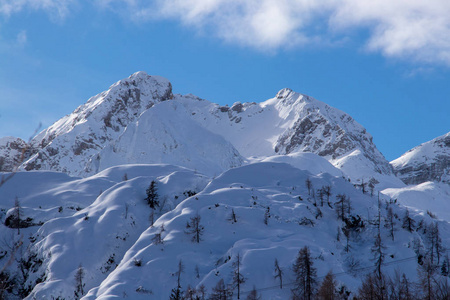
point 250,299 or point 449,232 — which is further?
point 449,232

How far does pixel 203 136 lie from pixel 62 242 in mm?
84192

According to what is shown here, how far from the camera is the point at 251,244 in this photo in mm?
58156

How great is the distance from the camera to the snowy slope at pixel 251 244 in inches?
2048

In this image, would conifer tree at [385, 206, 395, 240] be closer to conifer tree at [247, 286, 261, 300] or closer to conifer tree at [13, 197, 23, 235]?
conifer tree at [247, 286, 261, 300]

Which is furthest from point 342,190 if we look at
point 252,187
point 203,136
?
point 203,136

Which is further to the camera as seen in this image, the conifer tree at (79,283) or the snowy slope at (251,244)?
the conifer tree at (79,283)

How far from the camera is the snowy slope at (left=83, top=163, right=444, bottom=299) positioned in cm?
5203

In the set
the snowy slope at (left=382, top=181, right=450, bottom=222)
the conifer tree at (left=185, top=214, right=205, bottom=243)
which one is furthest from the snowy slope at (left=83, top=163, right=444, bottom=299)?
the snowy slope at (left=382, top=181, right=450, bottom=222)

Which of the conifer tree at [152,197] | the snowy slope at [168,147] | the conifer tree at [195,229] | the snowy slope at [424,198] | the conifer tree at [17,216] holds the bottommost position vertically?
the conifer tree at [195,229]

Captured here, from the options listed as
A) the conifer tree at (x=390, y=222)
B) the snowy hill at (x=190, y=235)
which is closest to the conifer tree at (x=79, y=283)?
the snowy hill at (x=190, y=235)

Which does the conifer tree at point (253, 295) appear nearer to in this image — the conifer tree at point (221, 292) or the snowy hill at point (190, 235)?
the snowy hill at point (190, 235)

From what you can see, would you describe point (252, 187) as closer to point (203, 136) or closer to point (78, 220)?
point (78, 220)

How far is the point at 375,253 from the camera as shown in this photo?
62.3 m

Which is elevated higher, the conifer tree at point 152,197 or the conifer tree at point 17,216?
the conifer tree at point 152,197
